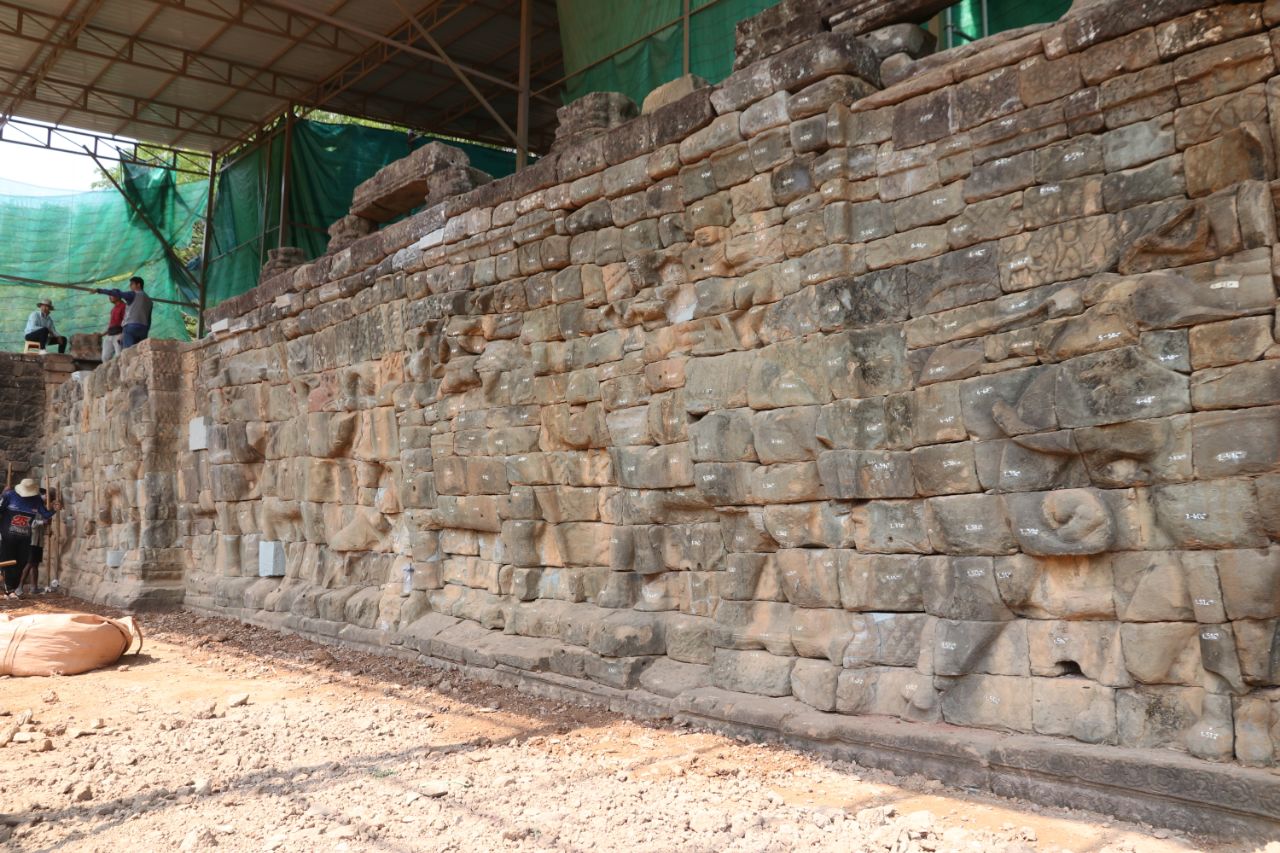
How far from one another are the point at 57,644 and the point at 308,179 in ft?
31.9

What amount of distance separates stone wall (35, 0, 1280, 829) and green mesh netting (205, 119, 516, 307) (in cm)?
833

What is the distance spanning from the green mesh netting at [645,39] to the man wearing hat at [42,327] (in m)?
9.58

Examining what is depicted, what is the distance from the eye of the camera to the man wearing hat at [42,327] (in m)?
14.6

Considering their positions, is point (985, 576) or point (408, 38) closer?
point (985, 576)

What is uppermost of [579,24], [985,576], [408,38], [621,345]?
[408,38]

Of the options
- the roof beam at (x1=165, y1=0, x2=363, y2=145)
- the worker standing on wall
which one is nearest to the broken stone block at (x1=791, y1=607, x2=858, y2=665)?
the roof beam at (x1=165, y1=0, x2=363, y2=145)

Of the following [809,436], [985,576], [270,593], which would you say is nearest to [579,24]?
[270,593]

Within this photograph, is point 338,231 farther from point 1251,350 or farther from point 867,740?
point 1251,350

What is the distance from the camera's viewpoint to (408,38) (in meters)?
12.5

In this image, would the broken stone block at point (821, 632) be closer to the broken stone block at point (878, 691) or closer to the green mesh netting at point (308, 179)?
the broken stone block at point (878, 691)

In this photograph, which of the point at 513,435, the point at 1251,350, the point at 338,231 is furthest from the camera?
the point at 338,231

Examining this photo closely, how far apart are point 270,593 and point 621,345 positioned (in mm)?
5089

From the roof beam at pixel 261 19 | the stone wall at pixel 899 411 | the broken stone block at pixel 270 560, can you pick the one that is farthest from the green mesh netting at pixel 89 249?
the stone wall at pixel 899 411

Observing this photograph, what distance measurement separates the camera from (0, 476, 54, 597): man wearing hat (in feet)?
40.6
